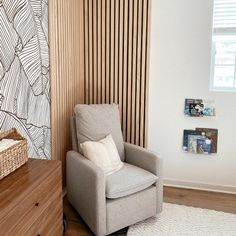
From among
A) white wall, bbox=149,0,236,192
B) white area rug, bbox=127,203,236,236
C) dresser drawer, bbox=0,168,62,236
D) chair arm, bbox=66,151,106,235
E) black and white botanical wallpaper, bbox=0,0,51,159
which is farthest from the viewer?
white wall, bbox=149,0,236,192

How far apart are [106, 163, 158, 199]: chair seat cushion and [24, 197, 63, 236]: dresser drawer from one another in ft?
1.66

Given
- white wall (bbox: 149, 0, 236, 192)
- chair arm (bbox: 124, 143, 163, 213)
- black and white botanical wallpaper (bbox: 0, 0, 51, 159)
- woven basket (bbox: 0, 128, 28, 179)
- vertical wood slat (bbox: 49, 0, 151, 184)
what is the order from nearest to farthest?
woven basket (bbox: 0, 128, 28, 179) < black and white botanical wallpaper (bbox: 0, 0, 51, 159) < chair arm (bbox: 124, 143, 163, 213) < vertical wood slat (bbox: 49, 0, 151, 184) < white wall (bbox: 149, 0, 236, 192)

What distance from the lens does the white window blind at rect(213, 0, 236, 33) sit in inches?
119

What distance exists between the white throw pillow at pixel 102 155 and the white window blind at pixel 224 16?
1.69m

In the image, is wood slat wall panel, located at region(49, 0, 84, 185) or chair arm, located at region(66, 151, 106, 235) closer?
chair arm, located at region(66, 151, 106, 235)

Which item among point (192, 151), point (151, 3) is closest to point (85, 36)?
point (151, 3)

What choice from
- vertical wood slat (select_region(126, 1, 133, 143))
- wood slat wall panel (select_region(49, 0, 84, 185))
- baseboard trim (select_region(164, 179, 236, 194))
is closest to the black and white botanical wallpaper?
wood slat wall panel (select_region(49, 0, 84, 185))

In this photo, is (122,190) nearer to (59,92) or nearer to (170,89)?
(59,92)

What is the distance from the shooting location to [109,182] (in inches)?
94.4

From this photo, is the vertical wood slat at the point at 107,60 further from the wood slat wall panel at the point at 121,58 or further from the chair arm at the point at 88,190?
the chair arm at the point at 88,190

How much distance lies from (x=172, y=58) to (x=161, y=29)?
327 mm

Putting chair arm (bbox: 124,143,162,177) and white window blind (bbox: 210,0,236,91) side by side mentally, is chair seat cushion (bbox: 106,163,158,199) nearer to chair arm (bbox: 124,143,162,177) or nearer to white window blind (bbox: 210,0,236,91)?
chair arm (bbox: 124,143,162,177)

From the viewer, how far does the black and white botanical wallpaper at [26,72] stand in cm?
200

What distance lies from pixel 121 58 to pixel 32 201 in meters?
2.09
